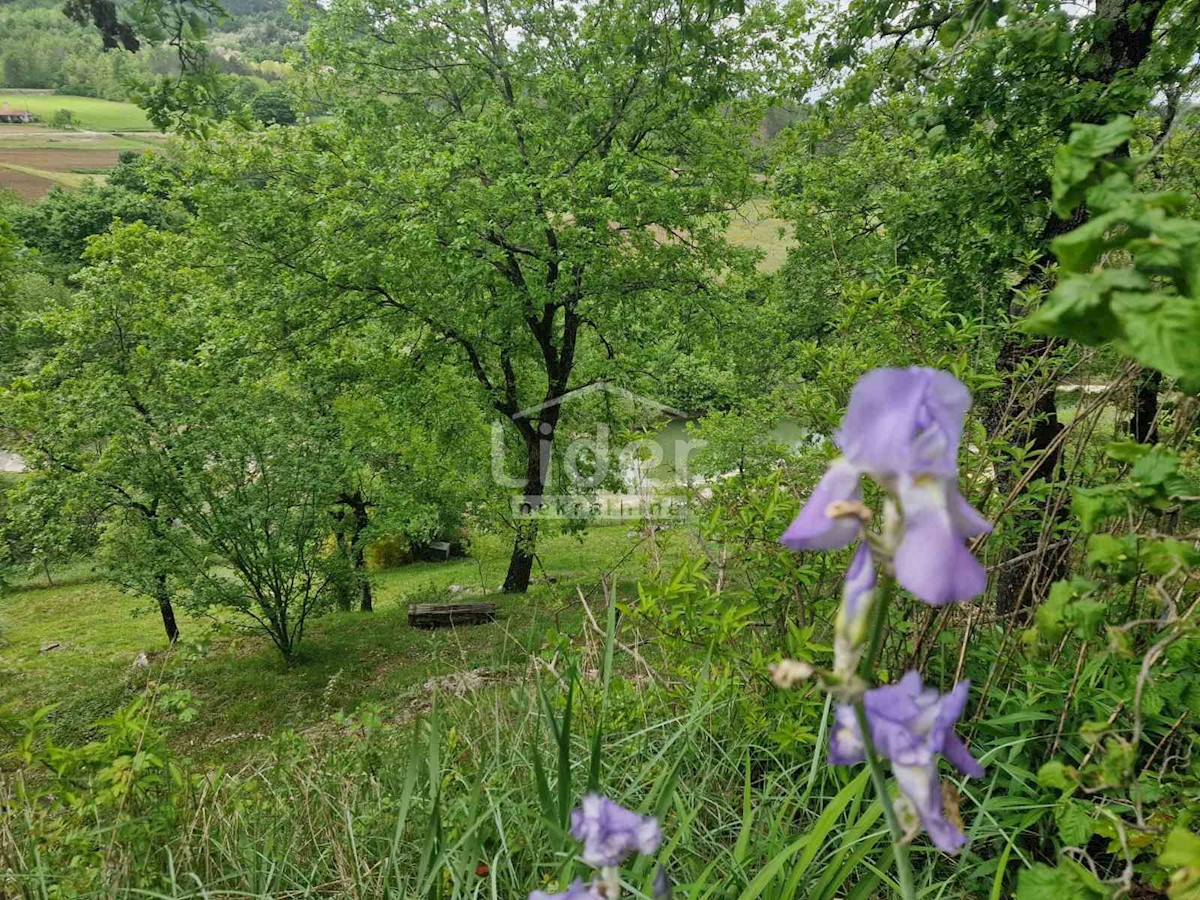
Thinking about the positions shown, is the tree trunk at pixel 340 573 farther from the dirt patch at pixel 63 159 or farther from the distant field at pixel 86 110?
the distant field at pixel 86 110

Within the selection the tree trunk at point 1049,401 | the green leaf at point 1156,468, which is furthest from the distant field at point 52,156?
the green leaf at point 1156,468

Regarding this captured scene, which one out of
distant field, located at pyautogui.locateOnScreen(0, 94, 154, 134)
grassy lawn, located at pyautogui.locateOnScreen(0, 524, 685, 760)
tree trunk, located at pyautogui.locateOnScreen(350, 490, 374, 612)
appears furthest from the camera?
distant field, located at pyautogui.locateOnScreen(0, 94, 154, 134)

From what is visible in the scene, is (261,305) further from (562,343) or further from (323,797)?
(323,797)

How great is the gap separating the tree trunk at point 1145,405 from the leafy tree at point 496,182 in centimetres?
648

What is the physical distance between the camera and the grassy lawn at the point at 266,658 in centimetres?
616

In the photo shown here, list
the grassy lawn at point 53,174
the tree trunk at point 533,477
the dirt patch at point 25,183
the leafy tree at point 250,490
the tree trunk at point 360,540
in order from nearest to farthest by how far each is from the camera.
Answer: the leafy tree at point 250,490 < the tree trunk at point 360,540 < the tree trunk at point 533,477 < the dirt patch at point 25,183 < the grassy lawn at point 53,174

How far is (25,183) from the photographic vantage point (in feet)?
141

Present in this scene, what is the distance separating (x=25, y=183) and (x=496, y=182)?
50743mm

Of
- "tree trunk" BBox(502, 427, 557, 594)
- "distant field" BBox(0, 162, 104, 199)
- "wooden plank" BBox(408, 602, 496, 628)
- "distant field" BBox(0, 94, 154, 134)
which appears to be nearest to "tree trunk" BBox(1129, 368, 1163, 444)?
"tree trunk" BBox(502, 427, 557, 594)

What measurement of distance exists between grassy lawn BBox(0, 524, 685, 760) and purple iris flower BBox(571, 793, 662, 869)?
5.58 ft

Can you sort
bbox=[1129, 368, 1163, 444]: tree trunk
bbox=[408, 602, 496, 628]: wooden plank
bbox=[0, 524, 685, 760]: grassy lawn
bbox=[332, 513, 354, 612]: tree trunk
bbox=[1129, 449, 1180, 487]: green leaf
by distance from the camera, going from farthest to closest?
bbox=[408, 602, 496, 628]: wooden plank, bbox=[332, 513, 354, 612]: tree trunk, bbox=[0, 524, 685, 760]: grassy lawn, bbox=[1129, 368, 1163, 444]: tree trunk, bbox=[1129, 449, 1180, 487]: green leaf

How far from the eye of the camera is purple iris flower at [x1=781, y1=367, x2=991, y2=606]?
565 millimetres

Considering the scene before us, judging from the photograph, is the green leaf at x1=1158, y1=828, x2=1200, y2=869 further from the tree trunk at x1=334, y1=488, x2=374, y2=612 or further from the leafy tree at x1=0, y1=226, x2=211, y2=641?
the tree trunk at x1=334, y1=488, x2=374, y2=612

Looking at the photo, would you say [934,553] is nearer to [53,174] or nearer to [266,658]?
[266,658]
